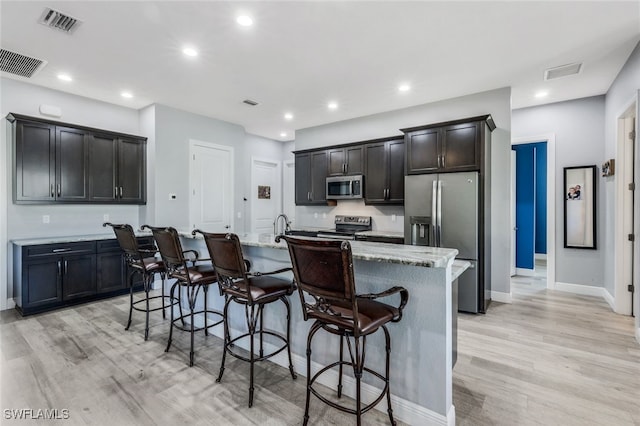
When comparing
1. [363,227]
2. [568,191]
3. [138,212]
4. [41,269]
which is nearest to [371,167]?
[363,227]

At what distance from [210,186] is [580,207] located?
6102mm

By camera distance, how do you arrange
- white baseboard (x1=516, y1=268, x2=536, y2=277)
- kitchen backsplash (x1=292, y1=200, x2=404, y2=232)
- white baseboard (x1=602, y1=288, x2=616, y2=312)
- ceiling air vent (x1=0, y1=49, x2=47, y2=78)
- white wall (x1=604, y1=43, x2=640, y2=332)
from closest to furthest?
white wall (x1=604, y1=43, x2=640, y2=332)
ceiling air vent (x1=0, y1=49, x2=47, y2=78)
white baseboard (x1=602, y1=288, x2=616, y2=312)
kitchen backsplash (x1=292, y1=200, x2=404, y2=232)
white baseboard (x1=516, y1=268, x2=536, y2=277)

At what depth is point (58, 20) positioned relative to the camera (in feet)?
8.86

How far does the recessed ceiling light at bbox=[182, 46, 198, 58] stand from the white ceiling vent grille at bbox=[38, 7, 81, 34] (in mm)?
879

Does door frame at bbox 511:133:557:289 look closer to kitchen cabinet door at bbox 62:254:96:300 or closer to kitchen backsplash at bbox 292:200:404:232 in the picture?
kitchen backsplash at bbox 292:200:404:232

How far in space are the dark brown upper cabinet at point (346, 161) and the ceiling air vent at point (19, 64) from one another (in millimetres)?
4060

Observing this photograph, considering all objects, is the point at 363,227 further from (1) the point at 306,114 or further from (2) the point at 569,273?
(2) the point at 569,273

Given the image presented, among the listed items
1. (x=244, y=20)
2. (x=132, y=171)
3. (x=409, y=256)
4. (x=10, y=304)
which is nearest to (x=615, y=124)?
(x=409, y=256)

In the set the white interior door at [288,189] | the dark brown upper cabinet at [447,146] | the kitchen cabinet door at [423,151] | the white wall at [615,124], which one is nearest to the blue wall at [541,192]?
the white wall at [615,124]

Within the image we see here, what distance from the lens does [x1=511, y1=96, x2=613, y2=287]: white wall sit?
4535 mm

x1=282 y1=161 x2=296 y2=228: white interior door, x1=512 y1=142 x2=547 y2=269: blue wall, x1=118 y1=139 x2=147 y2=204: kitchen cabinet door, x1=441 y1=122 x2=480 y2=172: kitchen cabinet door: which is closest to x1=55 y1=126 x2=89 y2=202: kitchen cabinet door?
x1=118 y1=139 x2=147 y2=204: kitchen cabinet door

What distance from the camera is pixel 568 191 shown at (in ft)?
15.6

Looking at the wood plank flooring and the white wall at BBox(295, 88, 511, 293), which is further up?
the white wall at BBox(295, 88, 511, 293)

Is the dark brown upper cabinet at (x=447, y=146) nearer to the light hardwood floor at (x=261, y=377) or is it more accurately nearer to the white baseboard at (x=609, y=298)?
the light hardwood floor at (x=261, y=377)
